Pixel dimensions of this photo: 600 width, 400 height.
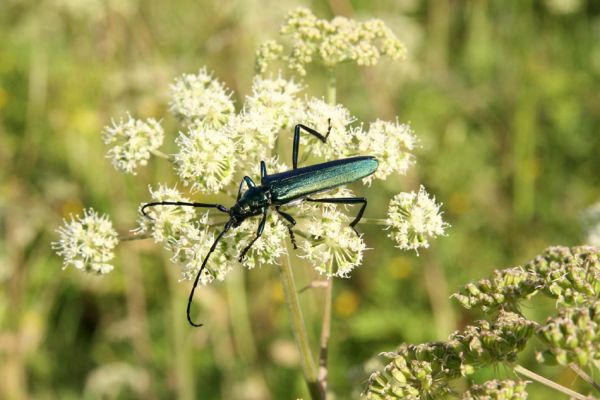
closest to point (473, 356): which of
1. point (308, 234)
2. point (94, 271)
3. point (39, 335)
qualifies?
point (308, 234)

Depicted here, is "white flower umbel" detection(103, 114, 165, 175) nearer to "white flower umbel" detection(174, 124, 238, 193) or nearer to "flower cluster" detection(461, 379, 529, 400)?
"white flower umbel" detection(174, 124, 238, 193)

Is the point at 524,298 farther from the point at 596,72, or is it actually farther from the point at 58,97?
the point at 58,97

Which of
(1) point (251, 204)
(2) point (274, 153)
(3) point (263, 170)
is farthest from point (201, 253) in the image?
(2) point (274, 153)

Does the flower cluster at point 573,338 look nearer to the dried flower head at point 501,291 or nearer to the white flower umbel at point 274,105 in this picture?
the dried flower head at point 501,291

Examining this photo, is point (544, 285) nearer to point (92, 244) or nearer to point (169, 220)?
point (169, 220)

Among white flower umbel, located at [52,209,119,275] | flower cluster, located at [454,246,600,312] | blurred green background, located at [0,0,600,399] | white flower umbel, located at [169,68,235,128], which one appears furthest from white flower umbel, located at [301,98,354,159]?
blurred green background, located at [0,0,600,399]

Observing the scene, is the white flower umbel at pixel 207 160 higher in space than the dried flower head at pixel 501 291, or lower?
higher

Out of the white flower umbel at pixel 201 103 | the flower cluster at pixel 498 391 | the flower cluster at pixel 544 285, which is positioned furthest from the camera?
the white flower umbel at pixel 201 103

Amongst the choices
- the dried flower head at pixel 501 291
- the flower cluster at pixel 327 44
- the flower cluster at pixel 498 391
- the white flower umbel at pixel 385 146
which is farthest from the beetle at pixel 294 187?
the flower cluster at pixel 498 391
